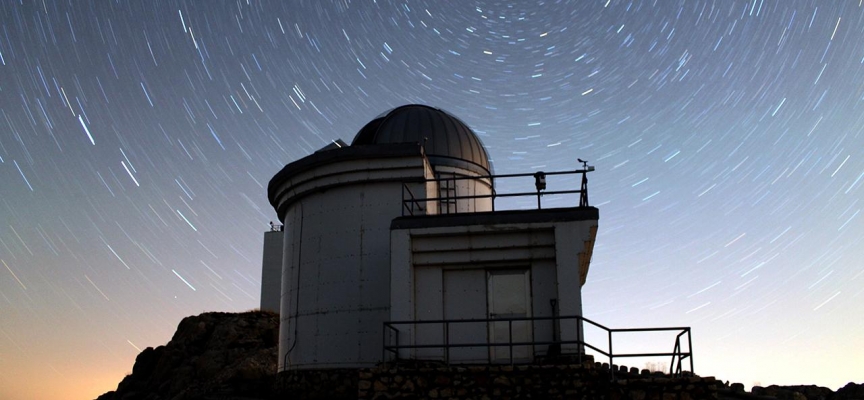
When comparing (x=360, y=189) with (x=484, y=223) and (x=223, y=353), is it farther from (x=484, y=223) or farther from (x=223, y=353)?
(x=223, y=353)

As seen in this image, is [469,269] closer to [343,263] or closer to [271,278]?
[343,263]

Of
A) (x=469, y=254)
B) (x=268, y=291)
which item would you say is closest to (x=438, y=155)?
(x=469, y=254)

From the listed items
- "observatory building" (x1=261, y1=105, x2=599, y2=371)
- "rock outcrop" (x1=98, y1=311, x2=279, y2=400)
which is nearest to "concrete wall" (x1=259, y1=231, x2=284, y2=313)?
"rock outcrop" (x1=98, y1=311, x2=279, y2=400)

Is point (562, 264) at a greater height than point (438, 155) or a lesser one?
lesser

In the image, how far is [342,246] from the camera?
641 inches

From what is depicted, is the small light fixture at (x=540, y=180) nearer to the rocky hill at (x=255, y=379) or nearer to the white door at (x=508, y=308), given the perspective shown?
the white door at (x=508, y=308)

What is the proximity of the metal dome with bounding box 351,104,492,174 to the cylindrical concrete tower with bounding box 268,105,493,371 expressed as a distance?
84.9 inches

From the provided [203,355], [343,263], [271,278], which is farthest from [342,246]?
[271,278]

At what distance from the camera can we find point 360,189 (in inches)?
648

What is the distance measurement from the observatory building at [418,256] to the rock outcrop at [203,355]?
8213 millimetres

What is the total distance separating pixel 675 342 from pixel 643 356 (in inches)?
40.2

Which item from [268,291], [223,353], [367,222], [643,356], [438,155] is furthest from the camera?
[268,291]

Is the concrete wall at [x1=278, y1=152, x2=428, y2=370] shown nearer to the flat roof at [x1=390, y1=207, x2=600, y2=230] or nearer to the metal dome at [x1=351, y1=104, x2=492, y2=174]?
the flat roof at [x1=390, y1=207, x2=600, y2=230]

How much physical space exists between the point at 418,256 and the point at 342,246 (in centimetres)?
318
